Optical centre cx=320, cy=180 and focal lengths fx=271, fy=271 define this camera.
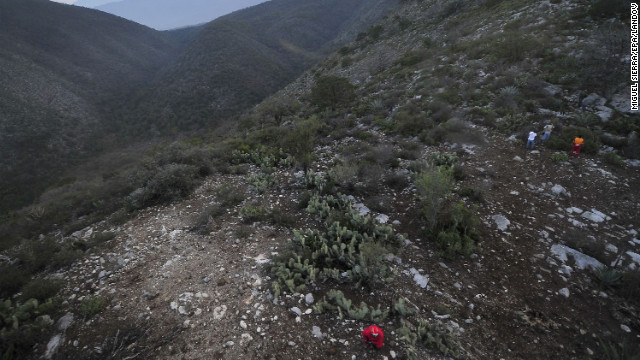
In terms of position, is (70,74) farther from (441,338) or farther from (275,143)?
(441,338)

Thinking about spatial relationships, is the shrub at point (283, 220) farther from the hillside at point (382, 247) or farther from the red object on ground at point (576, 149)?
the red object on ground at point (576, 149)

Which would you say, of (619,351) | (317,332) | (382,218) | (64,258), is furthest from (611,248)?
(64,258)

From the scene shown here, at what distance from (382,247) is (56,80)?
6080 cm

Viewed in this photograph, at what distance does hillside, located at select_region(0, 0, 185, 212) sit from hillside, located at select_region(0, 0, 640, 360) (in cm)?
2416

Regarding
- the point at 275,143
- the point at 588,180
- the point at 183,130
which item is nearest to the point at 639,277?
the point at 588,180

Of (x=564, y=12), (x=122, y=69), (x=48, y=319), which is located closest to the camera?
(x=48, y=319)

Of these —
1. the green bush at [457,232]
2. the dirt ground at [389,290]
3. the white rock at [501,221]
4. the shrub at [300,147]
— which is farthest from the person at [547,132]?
the shrub at [300,147]

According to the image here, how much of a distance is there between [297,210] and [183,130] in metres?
35.0

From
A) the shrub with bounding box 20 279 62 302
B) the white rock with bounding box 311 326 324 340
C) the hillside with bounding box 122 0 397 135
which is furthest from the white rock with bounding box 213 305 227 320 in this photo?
the hillside with bounding box 122 0 397 135

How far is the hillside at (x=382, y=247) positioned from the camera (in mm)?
4438

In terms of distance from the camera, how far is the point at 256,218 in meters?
7.34

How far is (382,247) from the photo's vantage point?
543cm

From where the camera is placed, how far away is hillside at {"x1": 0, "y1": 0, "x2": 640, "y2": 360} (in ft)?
14.6

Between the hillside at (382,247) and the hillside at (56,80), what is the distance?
24.2 meters
